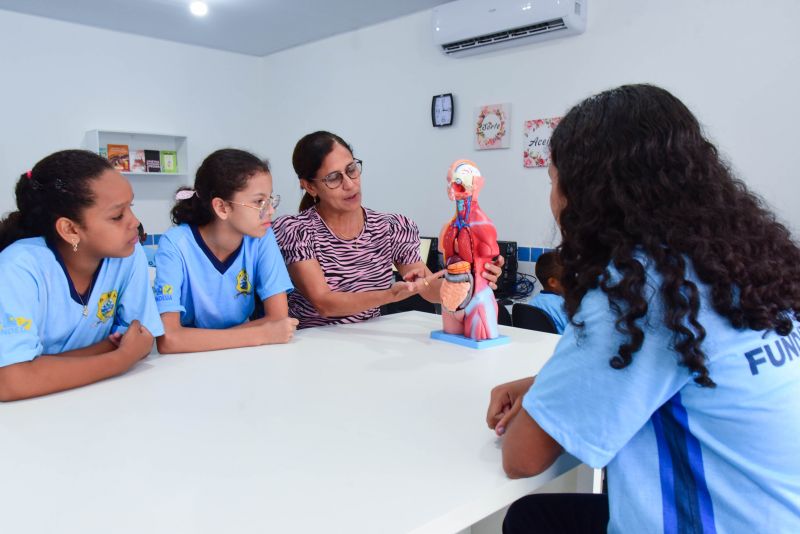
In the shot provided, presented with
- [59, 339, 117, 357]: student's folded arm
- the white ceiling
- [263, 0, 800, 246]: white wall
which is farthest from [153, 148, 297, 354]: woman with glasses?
the white ceiling

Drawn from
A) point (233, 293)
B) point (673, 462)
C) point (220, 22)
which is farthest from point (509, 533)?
point (220, 22)

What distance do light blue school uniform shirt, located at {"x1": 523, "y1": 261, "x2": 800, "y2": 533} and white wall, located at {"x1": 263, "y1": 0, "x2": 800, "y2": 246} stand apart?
2026mm

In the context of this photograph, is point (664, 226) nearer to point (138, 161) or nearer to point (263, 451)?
point (263, 451)

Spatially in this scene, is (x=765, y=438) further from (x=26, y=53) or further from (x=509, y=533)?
(x=26, y=53)

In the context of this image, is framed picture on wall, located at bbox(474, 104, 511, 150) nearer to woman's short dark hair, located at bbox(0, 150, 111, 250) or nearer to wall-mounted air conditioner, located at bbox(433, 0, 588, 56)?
wall-mounted air conditioner, located at bbox(433, 0, 588, 56)

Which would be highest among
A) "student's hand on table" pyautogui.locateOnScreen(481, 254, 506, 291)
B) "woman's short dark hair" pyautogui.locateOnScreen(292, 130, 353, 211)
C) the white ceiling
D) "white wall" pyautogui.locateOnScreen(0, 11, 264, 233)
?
the white ceiling

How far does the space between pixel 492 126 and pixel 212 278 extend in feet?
8.82

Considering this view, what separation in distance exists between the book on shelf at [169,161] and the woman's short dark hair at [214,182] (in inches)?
144

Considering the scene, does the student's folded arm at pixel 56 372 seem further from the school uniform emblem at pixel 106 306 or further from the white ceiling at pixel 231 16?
the white ceiling at pixel 231 16

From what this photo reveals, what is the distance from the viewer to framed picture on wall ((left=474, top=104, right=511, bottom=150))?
12.7 feet

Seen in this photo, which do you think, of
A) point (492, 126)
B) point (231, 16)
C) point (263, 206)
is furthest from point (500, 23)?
point (263, 206)

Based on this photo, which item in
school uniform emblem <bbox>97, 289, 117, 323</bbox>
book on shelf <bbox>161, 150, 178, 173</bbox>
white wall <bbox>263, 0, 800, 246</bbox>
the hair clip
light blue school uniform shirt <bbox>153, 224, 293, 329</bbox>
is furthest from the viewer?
book on shelf <bbox>161, 150, 178, 173</bbox>

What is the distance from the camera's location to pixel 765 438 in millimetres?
736

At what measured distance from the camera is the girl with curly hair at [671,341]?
2.39ft
